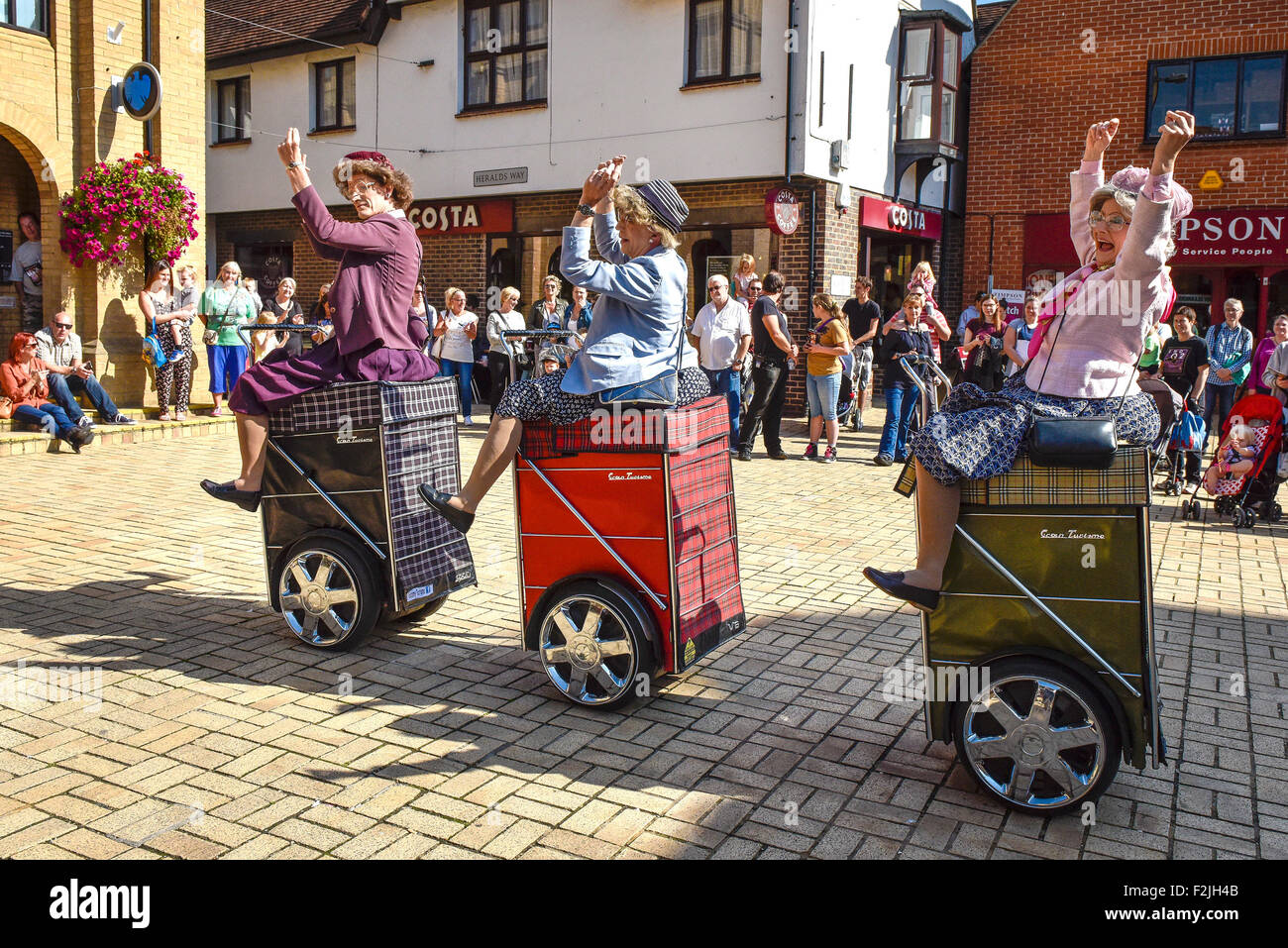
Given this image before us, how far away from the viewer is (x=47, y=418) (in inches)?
447

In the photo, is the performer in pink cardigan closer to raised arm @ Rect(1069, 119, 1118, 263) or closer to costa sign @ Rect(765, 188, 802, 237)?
raised arm @ Rect(1069, 119, 1118, 263)

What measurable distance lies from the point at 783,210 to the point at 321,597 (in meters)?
13.0

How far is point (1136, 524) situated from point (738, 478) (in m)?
7.35

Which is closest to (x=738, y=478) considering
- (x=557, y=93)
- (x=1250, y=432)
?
(x=1250, y=432)

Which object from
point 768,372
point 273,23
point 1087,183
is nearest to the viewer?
point 1087,183

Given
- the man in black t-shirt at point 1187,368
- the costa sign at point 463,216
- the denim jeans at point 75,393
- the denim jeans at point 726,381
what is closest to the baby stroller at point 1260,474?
the man in black t-shirt at point 1187,368

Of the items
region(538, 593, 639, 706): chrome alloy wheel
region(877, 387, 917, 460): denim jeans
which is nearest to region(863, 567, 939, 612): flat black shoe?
region(538, 593, 639, 706): chrome alloy wheel

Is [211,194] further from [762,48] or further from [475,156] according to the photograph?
[762,48]

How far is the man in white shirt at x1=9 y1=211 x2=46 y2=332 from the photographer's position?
14078 millimetres

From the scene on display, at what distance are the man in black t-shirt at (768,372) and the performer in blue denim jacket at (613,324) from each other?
24.8 feet

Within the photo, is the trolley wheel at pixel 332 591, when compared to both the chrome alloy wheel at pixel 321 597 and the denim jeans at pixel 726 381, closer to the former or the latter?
the chrome alloy wheel at pixel 321 597

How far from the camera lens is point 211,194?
24547 millimetres

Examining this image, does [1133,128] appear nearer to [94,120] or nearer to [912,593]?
[94,120]

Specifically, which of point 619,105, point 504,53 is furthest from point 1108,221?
point 504,53
